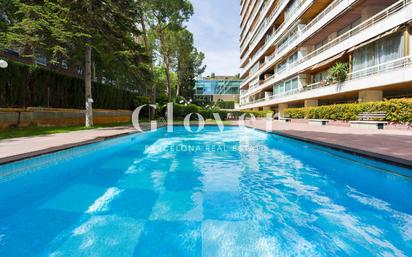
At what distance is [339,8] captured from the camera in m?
17.6

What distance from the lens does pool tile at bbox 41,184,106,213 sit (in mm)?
4047

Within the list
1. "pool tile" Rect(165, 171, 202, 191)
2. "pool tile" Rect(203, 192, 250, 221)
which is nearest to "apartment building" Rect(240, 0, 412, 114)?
"pool tile" Rect(165, 171, 202, 191)

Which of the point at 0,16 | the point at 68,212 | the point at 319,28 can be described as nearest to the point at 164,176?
the point at 68,212

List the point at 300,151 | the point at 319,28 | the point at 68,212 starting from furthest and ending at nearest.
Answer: the point at 319,28, the point at 300,151, the point at 68,212

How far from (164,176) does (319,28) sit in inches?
835

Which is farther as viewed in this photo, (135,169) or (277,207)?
(135,169)

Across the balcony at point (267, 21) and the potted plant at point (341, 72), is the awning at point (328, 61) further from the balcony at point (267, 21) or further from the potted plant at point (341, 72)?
the balcony at point (267, 21)

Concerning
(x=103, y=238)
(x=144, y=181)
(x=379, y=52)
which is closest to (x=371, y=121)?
(x=379, y=52)

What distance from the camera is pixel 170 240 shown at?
120 inches

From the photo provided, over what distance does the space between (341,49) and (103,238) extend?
68.2ft

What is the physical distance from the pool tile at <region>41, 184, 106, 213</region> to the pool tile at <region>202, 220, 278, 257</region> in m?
2.33

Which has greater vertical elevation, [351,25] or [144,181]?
[351,25]

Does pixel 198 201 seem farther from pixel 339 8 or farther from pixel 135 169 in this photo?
pixel 339 8

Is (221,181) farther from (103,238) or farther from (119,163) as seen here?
(119,163)
